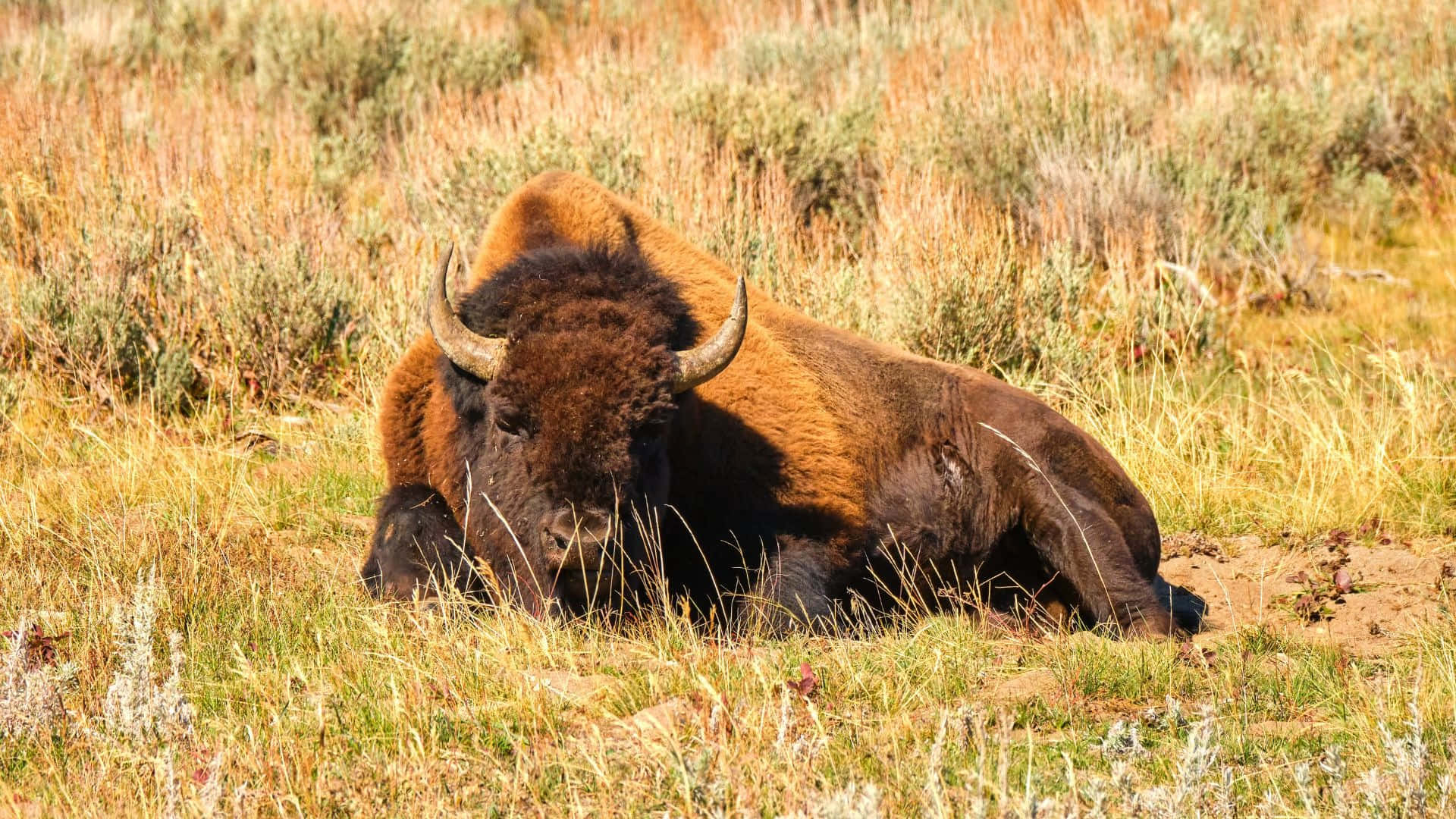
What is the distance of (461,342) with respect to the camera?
14.6 ft

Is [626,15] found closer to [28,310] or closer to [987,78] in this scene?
[987,78]

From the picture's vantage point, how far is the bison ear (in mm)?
5805

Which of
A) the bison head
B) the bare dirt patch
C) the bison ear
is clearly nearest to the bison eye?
the bison head

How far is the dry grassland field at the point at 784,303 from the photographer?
3.33 meters

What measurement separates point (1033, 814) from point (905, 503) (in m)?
2.82

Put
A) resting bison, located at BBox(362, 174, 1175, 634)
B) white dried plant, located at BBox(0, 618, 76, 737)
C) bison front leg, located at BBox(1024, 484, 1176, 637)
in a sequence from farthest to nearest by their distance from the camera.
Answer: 1. bison front leg, located at BBox(1024, 484, 1176, 637)
2. resting bison, located at BBox(362, 174, 1175, 634)
3. white dried plant, located at BBox(0, 618, 76, 737)

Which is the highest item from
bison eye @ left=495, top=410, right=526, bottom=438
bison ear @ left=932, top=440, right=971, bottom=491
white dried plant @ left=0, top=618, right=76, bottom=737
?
bison eye @ left=495, top=410, right=526, bottom=438

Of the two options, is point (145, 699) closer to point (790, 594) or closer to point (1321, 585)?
point (790, 594)

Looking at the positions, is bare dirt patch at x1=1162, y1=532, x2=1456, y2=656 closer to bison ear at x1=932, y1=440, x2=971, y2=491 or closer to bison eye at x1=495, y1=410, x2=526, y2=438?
bison ear at x1=932, y1=440, x2=971, y2=491

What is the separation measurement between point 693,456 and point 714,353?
0.62 metres

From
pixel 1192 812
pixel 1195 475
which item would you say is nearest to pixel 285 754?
pixel 1192 812

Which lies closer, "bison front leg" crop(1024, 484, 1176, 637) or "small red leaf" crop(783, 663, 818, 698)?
"small red leaf" crop(783, 663, 818, 698)

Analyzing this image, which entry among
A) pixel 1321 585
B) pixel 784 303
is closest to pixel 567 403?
pixel 1321 585

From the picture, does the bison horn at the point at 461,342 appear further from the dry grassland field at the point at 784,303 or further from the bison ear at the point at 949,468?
the bison ear at the point at 949,468
